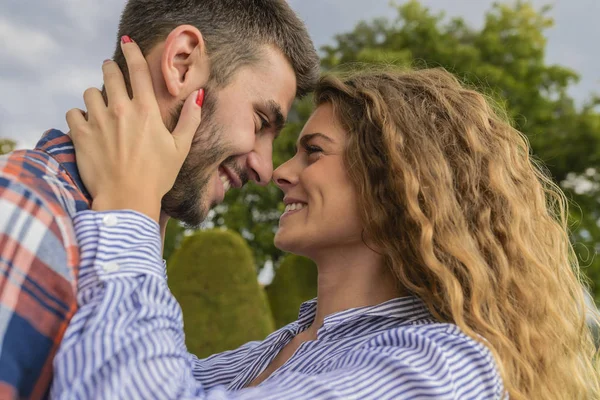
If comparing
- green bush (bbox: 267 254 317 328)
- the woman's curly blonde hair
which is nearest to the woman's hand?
the woman's curly blonde hair

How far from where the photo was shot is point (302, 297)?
38.3 feet

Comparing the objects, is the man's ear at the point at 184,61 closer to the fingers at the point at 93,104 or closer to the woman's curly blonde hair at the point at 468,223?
the fingers at the point at 93,104

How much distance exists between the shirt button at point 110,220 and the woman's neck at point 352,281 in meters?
1.23

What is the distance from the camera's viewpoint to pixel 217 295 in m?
8.56

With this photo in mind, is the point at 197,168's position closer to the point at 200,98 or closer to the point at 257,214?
the point at 200,98

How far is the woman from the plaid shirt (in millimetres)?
244

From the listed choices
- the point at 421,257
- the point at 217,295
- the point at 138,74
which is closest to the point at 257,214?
the point at 217,295

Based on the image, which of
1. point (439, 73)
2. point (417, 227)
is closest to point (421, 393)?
point (417, 227)

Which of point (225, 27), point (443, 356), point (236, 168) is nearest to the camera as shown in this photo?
A: point (443, 356)

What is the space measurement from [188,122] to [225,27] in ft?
1.95

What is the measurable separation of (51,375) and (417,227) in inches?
59.2

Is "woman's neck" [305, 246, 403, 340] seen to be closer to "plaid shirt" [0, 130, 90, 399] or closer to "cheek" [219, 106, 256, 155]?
"cheek" [219, 106, 256, 155]

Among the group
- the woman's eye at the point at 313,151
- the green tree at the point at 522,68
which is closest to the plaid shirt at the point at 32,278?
the woman's eye at the point at 313,151

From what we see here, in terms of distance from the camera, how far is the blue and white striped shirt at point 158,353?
5.77ft
